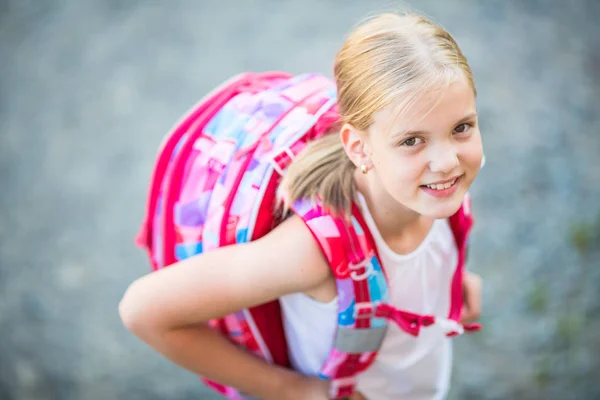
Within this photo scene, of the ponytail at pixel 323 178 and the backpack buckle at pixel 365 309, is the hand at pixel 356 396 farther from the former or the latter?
the ponytail at pixel 323 178

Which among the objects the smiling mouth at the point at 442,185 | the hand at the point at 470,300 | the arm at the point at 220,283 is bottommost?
the hand at the point at 470,300

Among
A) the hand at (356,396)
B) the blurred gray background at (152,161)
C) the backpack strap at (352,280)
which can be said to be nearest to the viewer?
the backpack strap at (352,280)

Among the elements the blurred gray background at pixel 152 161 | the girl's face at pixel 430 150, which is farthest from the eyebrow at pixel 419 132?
the blurred gray background at pixel 152 161

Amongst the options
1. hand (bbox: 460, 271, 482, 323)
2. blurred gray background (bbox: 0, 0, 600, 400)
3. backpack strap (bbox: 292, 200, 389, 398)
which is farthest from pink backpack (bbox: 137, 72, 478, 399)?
blurred gray background (bbox: 0, 0, 600, 400)

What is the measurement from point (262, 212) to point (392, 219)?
0.18 metres

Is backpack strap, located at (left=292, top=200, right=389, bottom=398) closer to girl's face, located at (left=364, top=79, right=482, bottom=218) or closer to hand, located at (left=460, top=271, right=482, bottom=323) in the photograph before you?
girl's face, located at (left=364, top=79, right=482, bottom=218)

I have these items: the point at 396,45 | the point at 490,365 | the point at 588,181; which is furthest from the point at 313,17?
the point at 396,45

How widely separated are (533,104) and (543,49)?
0.73ft

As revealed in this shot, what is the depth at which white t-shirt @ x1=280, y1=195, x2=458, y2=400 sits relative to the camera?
3.48ft

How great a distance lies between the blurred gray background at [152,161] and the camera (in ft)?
5.64

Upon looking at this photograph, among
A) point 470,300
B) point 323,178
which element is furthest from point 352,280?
point 470,300

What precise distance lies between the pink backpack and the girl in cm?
2

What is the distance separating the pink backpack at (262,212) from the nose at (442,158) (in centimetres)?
16

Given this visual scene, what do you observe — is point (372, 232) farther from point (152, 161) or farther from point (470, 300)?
point (152, 161)
